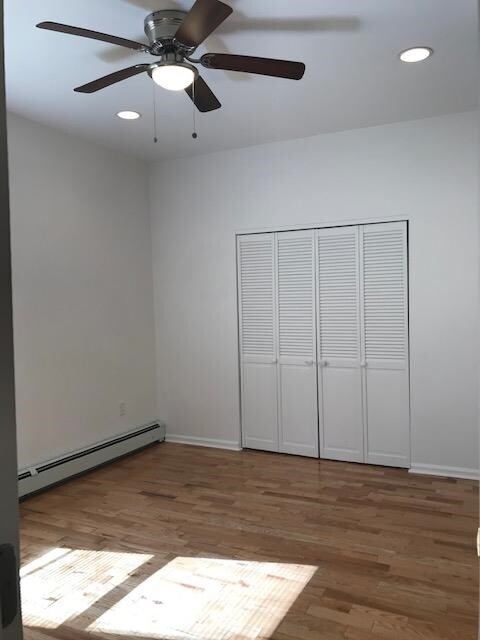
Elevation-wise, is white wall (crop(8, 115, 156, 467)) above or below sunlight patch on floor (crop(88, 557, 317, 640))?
above

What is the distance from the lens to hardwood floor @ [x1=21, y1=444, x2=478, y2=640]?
237cm

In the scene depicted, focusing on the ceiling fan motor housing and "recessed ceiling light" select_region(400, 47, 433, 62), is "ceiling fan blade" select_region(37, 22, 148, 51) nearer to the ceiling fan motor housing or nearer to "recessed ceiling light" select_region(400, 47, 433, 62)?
the ceiling fan motor housing

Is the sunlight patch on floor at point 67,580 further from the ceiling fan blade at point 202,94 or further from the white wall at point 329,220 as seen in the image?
the ceiling fan blade at point 202,94

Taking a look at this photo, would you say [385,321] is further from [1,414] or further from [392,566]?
[1,414]

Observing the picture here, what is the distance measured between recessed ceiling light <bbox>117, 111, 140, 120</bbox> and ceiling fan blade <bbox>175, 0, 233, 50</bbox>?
1572 millimetres

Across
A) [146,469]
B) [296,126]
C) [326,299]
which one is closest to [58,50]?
[296,126]

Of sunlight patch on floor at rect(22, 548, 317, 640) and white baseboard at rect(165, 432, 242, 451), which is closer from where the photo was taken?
sunlight patch on floor at rect(22, 548, 317, 640)

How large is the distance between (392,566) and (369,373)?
Result: 1878mm

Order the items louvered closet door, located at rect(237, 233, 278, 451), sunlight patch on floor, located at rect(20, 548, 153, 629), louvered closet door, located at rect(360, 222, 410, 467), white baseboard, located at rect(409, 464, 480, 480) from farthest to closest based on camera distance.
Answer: louvered closet door, located at rect(237, 233, 278, 451) → louvered closet door, located at rect(360, 222, 410, 467) → white baseboard, located at rect(409, 464, 480, 480) → sunlight patch on floor, located at rect(20, 548, 153, 629)

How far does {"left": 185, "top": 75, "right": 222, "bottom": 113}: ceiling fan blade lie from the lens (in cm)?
274

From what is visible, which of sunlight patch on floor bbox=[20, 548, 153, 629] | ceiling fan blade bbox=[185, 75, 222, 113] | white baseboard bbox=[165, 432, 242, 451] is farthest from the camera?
white baseboard bbox=[165, 432, 242, 451]

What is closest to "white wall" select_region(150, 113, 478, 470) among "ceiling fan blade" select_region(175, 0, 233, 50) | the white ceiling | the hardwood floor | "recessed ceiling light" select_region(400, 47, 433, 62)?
the white ceiling

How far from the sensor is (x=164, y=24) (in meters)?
2.56

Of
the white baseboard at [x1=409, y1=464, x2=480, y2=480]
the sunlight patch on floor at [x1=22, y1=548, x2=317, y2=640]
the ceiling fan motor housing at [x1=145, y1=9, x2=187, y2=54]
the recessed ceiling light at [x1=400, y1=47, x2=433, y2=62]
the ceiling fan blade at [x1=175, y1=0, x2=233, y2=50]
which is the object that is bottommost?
the sunlight patch on floor at [x1=22, y1=548, x2=317, y2=640]
